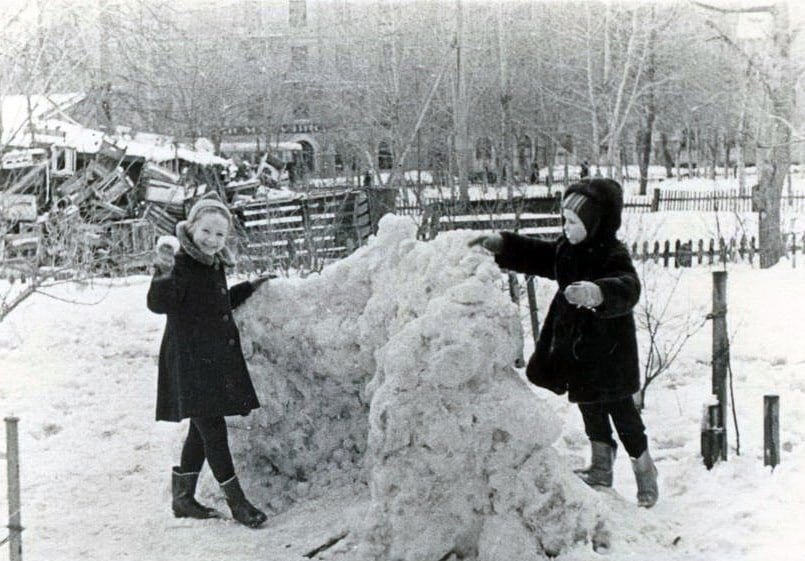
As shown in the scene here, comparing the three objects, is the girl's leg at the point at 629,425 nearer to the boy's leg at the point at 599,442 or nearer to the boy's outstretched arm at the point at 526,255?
the boy's leg at the point at 599,442

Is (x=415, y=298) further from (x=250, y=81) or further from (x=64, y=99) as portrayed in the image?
(x=250, y=81)

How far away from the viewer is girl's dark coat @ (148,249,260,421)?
4297 millimetres

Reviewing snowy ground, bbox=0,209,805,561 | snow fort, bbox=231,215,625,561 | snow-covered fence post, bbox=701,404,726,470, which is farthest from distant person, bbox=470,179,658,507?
snow-covered fence post, bbox=701,404,726,470

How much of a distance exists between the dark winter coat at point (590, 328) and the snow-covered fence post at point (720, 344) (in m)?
0.98

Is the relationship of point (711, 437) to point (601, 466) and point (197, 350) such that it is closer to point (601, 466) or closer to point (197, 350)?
point (601, 466)

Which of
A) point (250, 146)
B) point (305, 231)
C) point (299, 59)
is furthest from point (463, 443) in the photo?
point (250, 146)

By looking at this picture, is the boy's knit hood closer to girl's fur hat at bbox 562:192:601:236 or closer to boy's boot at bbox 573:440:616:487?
girl's fur hat at bbox 562:192:601:236

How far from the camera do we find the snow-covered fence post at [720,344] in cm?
491

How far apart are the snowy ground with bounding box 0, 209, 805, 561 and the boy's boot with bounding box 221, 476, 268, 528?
2.3 inches

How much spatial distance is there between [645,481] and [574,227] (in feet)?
3.99

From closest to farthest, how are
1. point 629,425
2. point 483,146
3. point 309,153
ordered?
point 629,425 → point 483,146 → point 309,153

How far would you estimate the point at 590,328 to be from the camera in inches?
162

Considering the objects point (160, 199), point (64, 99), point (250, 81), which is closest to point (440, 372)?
point (64, 99)

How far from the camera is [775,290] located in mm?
11109
